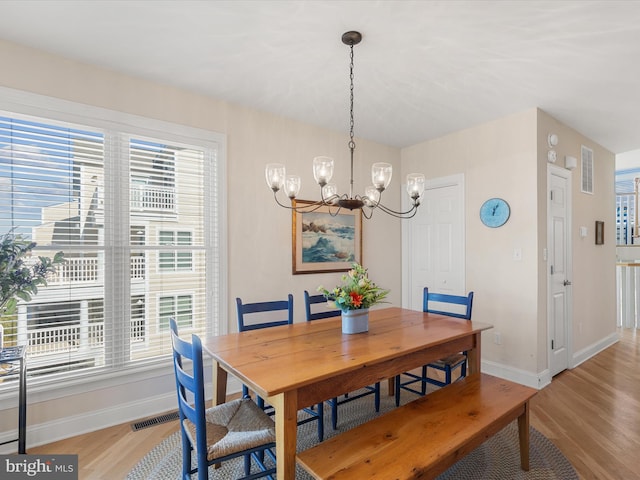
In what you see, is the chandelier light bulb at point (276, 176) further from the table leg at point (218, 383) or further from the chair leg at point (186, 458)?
the chair leg at point (186, 458)

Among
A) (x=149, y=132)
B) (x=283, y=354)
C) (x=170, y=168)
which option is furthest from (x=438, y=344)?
(x=149, y=132)

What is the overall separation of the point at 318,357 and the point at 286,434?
41cm

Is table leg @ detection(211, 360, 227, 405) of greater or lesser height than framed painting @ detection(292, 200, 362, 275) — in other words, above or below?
below

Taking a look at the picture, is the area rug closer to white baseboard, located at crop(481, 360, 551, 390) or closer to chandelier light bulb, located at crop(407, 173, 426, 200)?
white baseboard, located at crop(481, 360, 551, 390)

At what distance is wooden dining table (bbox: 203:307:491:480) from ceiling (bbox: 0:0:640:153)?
6.26ft

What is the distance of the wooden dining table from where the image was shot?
1493 millimetres

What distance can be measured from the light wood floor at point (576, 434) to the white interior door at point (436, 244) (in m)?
1.38

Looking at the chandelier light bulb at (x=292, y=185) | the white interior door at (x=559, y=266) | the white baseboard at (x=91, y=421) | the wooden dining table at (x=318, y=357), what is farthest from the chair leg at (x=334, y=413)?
the white interior door at (x=559, y=266)

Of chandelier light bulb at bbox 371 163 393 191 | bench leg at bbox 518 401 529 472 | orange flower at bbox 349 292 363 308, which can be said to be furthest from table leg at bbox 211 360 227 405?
bench leg at bbox 518 401 529 472

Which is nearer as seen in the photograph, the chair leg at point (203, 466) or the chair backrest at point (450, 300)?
the chair leg at point (203, 466)

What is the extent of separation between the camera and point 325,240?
3.86m

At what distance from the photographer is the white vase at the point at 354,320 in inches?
88.5

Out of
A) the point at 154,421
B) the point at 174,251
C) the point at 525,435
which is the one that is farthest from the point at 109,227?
the point at 525,435

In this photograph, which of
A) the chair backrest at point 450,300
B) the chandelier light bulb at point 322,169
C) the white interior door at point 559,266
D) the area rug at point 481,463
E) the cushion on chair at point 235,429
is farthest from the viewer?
the white interior door at point 559,266
